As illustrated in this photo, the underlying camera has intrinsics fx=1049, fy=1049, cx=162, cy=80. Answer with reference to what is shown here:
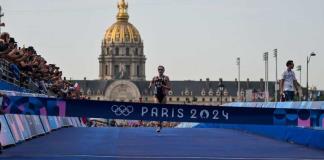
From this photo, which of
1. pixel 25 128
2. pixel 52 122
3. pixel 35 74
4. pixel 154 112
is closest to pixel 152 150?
pixel 154 112

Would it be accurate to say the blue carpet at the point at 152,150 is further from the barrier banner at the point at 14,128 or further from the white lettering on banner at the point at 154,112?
the white lettering on banner at the point at 154,112

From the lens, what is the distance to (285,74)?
2392 cm

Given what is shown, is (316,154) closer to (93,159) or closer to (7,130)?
(93,159)

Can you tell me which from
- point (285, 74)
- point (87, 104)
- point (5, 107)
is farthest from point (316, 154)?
point (285, 74)

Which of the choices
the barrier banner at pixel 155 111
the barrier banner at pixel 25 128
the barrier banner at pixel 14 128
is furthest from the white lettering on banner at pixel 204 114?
the barrier banner at pixel 25 128

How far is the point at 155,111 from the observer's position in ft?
Answer: 54.3

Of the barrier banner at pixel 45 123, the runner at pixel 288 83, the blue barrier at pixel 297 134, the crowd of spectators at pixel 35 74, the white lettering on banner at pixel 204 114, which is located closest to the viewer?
the white lettering on banner at pixel 204 114

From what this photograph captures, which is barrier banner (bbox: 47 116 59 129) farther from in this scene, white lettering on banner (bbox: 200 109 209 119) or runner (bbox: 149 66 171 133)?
white lettering on banner (bbox: 200 109 209 119)

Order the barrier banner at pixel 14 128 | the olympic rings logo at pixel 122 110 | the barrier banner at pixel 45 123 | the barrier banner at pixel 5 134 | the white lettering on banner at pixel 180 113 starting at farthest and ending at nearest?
the barrier banner at pixel 45 123, the barrier banner at pixel 14 128, the barrier banner at pixel 5 134, the white lettering on banner at pixel 180 113, the olympic rings logo at pixel 122 110

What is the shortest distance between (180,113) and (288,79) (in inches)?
306

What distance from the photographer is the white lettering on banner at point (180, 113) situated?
54.2 ft

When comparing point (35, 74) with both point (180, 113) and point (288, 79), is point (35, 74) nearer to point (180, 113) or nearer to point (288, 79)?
point (288, 79)

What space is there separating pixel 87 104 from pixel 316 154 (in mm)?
3727

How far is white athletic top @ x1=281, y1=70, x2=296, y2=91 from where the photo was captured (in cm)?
2391
